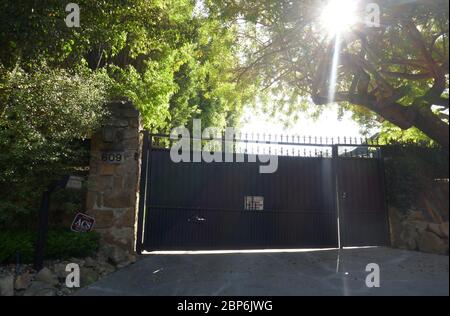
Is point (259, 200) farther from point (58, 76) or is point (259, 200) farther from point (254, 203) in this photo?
point (58, 76)

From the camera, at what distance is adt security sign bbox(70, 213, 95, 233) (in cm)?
595

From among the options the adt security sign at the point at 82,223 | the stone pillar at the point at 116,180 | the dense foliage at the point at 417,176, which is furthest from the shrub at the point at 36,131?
the dense foliage at the point at 417,176

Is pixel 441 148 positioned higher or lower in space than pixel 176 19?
lower

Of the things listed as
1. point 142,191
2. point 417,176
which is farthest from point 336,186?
point 417,176

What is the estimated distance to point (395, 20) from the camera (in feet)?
17.0

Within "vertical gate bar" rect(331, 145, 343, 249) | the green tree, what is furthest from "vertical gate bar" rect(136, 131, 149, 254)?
"vertical gate bar" rect(331, 145, 343, 249)

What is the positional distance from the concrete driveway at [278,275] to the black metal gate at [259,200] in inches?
Answer: 22.3

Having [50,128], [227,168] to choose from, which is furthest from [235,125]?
[50,128]

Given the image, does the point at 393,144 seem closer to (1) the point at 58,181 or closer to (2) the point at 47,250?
(1) the point at 58,181

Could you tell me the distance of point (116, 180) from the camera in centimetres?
630

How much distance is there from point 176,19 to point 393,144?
22.4 ft

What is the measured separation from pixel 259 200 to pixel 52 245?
3854mm

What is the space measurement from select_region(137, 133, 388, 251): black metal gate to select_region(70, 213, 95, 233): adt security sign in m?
0.94

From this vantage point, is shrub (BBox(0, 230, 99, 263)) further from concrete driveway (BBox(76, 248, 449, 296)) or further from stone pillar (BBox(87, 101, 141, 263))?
concrete driveway (BBox(76, 248, 449, 296))
